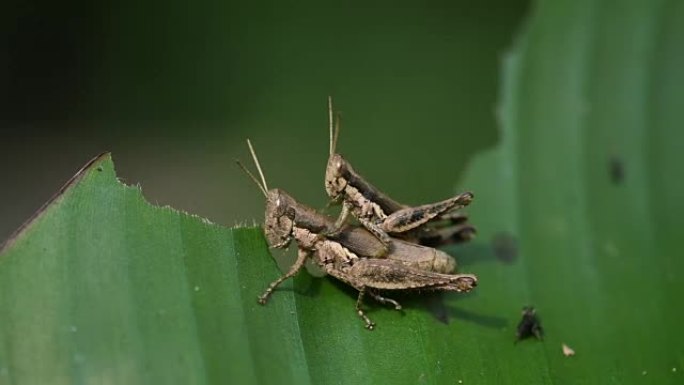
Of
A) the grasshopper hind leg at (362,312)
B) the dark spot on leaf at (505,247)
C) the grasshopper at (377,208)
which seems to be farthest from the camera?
the dark spot on leaf at (505,247)

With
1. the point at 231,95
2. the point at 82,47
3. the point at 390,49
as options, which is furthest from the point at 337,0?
the point at 82,47

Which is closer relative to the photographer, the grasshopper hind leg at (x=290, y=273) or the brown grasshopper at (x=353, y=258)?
the grasshopper hind leg at (x=290, y=273)

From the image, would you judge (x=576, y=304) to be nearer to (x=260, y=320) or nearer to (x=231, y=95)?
(x=260, y=320)

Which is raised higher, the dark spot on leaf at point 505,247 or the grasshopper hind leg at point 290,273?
the dark spot on leaf at point 505,247

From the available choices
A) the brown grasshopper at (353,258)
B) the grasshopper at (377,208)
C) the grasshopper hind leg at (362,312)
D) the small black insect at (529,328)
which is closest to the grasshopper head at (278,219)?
the brown grasshopper at (353,258)

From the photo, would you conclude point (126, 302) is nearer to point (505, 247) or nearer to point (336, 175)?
point (336, 175)

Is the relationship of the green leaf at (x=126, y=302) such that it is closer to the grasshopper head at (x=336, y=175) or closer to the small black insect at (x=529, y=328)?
the grasshopper head at (x=336, y=175)
